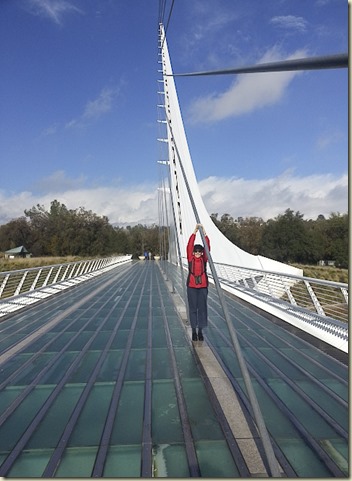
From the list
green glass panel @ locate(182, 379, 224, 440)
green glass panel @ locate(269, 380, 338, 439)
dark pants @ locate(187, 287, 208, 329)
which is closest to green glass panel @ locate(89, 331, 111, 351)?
dark pants @ locate(187, 287, 208, 329)

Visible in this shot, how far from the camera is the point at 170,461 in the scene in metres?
2.06

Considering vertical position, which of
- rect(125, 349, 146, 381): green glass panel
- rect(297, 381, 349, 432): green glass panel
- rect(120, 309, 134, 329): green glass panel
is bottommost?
rect(120, 309, 134, 329): green glass panel

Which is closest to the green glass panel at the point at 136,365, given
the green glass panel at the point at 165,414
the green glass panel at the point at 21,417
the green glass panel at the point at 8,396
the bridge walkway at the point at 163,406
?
the bridge walkway at the point at 163,406

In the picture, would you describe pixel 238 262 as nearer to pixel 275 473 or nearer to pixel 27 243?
pixel 275 473

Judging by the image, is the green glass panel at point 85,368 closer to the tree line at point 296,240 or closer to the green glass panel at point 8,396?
the green glass panel at point 8,396

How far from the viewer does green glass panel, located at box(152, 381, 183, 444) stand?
2.33 metres

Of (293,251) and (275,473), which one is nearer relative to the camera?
(275,473)

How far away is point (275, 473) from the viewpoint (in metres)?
1.79

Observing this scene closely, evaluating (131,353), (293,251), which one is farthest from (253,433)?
(293,251)

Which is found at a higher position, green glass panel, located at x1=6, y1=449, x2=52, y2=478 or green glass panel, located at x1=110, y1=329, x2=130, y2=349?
green glass panel, located at x1=110, y1=329, x2=130, y2=349

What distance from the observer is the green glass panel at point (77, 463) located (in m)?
1.97

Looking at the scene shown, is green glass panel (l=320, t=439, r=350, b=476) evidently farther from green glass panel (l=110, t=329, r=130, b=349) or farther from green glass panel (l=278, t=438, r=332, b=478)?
green glass panel (l=110, t=329, r=130, b=349)

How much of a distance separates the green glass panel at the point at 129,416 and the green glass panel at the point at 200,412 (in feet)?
1.14

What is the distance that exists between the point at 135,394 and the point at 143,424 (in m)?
0.52
